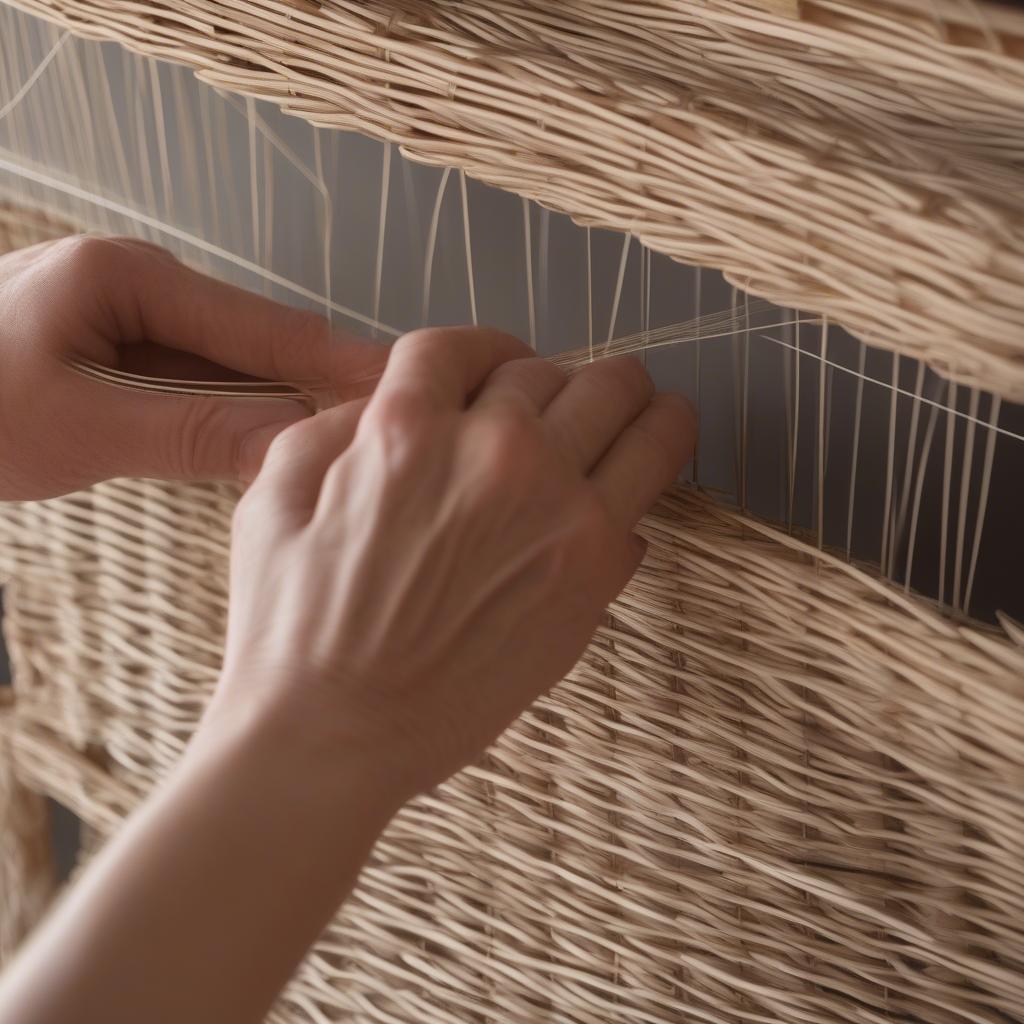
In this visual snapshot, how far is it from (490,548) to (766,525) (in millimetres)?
128

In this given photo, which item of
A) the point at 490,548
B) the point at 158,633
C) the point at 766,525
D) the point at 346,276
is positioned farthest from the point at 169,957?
the point at 346,276

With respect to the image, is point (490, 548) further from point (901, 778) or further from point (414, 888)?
point (414, 888)

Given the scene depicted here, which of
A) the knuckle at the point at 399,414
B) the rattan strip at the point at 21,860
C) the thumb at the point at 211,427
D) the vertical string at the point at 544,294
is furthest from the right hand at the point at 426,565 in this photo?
the rattan strip at the point at 21,860

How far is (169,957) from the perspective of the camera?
0.35 meters

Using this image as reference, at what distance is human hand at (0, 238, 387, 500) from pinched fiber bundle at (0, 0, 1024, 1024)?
93 millimetres

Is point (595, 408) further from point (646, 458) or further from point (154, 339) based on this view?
point (154, 339)

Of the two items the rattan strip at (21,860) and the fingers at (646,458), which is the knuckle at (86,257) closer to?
the fingers at (646,458)

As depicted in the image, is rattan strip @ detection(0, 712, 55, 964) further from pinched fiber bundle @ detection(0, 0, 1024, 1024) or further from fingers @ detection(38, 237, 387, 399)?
fingers @ detection(38, 237, 387, 399)

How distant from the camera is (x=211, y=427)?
568 mm

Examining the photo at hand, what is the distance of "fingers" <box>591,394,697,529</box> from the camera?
1.50 ft

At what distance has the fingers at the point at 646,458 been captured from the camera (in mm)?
457

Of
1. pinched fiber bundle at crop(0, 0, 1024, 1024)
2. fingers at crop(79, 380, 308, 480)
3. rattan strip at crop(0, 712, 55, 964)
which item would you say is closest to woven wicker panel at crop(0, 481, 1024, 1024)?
pinched fiber bundle at crop(0, 0, 1024, 1024)

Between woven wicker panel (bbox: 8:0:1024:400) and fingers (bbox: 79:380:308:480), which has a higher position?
woven wicker panel (bbox: 8:0:1024:400)

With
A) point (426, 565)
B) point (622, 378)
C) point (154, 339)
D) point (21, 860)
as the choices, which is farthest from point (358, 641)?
point (21, 860)
